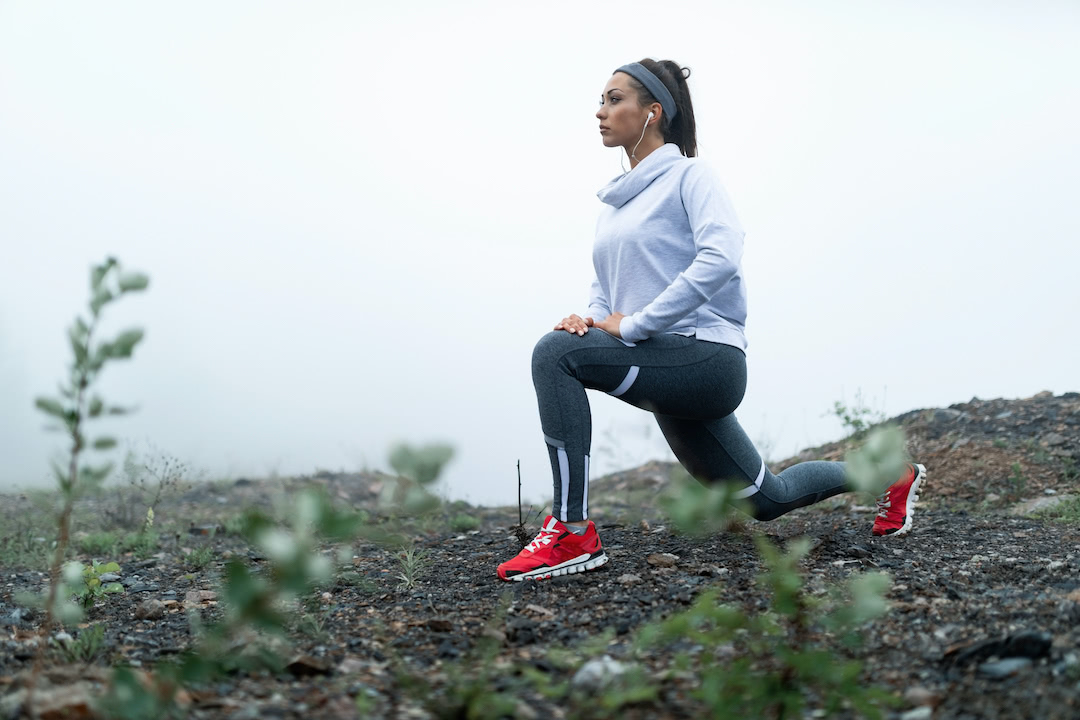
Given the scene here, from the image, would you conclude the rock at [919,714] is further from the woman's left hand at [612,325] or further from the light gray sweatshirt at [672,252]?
the woman's left hand at [612,325]

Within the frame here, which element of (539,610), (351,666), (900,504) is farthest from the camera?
(900,504)

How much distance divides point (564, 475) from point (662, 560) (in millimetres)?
599

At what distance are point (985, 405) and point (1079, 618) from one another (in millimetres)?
6582

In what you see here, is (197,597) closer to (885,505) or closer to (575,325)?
(575,325)

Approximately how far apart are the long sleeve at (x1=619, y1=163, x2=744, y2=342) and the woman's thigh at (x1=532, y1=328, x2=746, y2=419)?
3.3 inches

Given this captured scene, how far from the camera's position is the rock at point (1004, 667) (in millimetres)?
2520

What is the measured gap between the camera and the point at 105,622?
3945 millimetres

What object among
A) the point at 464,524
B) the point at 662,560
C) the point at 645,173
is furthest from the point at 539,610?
the point at 464,524

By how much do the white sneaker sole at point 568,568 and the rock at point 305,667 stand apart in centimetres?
144

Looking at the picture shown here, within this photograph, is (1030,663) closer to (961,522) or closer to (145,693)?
(145,693)

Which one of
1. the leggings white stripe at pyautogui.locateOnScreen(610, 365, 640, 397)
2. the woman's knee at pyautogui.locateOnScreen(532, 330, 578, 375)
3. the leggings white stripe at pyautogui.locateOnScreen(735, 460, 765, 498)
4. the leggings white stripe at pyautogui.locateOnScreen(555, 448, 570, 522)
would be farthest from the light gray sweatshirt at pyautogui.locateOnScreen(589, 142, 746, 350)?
the leggings white stripe at pyautogui.locateOnScreen(735, 460, 765, 498)

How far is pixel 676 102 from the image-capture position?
4629mm

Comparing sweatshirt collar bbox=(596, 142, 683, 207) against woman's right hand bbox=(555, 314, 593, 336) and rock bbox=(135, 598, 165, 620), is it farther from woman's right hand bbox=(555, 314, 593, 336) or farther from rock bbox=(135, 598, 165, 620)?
rock bbox=(135, 598, 165, 620)

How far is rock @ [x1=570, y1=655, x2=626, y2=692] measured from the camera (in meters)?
2.43
